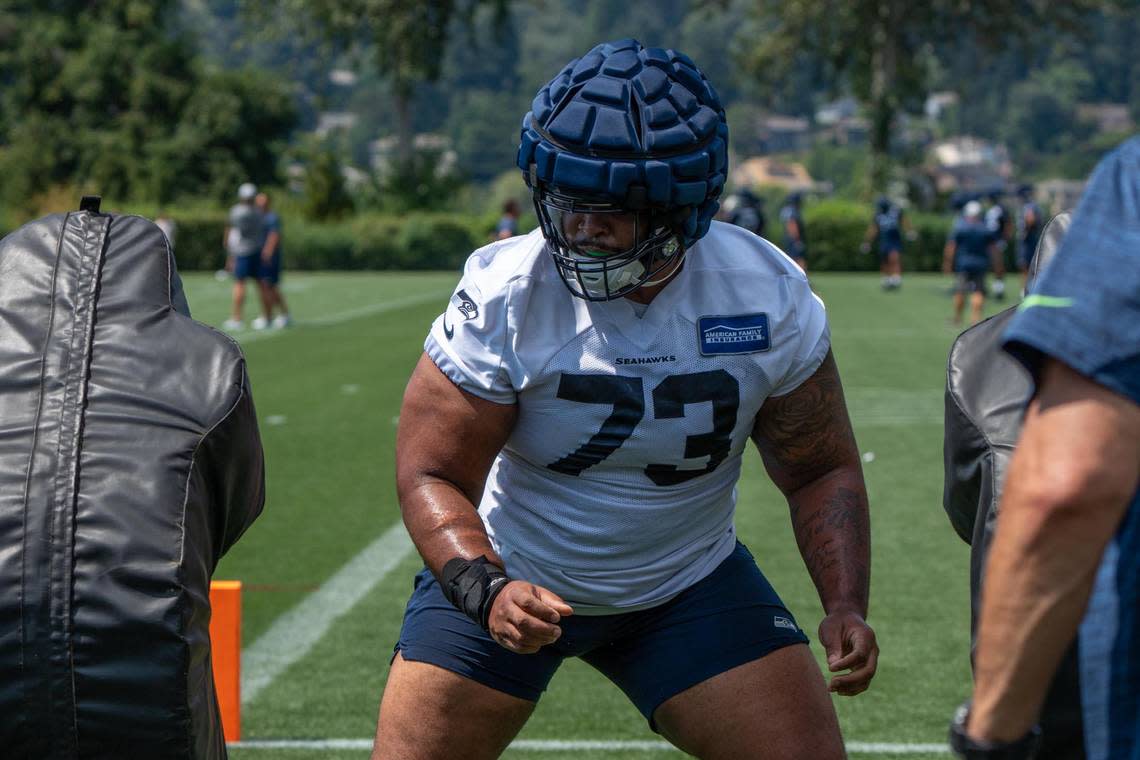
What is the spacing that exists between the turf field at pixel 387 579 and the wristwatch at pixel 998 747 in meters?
1.15

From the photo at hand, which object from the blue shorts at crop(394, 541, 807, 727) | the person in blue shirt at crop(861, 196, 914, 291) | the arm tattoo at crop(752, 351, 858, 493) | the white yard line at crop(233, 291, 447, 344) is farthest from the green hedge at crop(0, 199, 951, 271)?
the blue shorts at crop(394, 541, 807, 727)

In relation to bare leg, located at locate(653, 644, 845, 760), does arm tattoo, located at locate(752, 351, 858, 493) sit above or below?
above

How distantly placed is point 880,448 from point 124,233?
9148 millimetres

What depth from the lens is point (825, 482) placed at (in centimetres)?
359

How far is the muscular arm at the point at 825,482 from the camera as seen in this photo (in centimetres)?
346

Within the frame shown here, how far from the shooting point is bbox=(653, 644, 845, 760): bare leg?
3.30 meters

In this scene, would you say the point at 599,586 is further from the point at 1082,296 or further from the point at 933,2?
the point at 933,2

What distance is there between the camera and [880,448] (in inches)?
461

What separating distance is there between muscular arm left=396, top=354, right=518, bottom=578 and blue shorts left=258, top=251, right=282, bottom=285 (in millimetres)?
17917

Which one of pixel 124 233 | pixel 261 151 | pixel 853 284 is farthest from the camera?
pixel 261 151

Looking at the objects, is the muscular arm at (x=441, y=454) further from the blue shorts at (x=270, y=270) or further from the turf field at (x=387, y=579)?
the blue shorts at (x=270, y=270)

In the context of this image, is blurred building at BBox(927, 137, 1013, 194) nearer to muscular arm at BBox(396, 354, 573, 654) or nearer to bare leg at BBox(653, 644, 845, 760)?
bare leg at BBox(653, 644, 845, 760)

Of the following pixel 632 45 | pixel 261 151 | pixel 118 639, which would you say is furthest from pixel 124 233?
pixel 261 151

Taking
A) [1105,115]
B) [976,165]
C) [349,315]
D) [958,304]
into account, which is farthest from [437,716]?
[1105,115]
